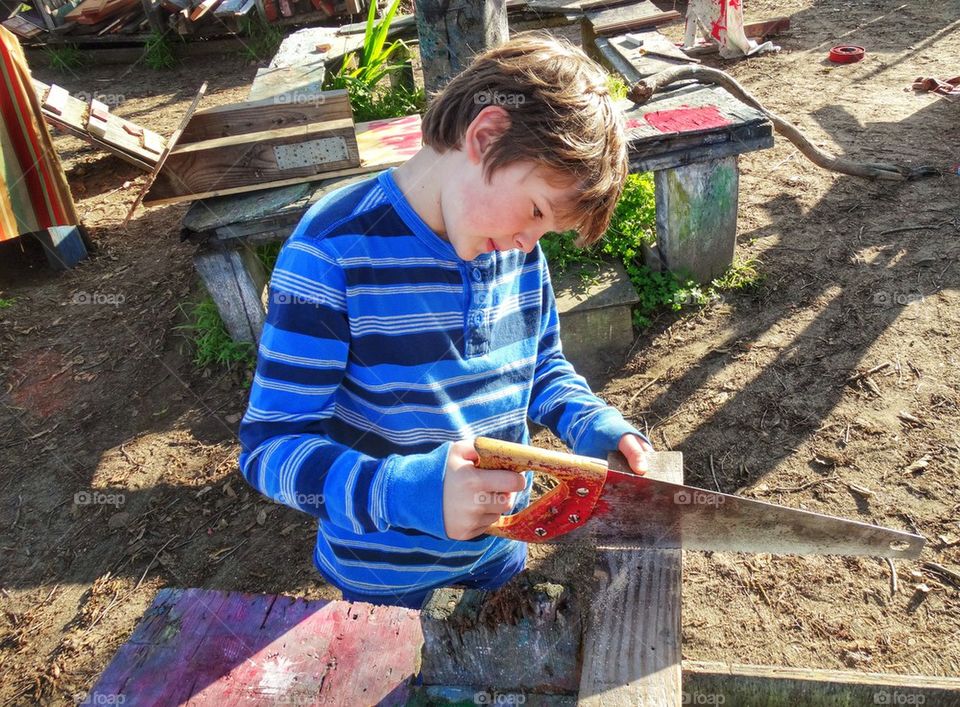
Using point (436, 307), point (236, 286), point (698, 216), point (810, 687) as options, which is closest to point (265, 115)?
point (236, 286)

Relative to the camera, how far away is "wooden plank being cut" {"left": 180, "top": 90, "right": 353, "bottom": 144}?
4340 millimetres

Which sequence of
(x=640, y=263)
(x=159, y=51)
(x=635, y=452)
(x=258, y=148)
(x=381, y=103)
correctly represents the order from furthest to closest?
(x=159, y=51) < (x=381, y=103) < (x=640, y=263) < (x=258, y=148) < (x=635, y=452)

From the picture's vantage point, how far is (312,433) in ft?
5.38

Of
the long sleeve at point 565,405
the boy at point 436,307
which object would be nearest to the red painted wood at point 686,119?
the long sleeve at point 565,405

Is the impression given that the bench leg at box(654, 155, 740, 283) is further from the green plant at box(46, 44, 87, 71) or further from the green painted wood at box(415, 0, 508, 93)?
the green plant at box(46, 44, 87, 71)

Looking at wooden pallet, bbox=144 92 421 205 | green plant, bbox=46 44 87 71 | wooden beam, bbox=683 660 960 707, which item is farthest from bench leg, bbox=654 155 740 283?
green plant, bbox=46 44 87 71

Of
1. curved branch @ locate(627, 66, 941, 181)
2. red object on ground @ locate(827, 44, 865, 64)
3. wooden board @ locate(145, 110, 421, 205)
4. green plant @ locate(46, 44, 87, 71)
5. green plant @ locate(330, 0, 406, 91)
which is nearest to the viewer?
wooden board @ locate(145, 110, 421, 205)

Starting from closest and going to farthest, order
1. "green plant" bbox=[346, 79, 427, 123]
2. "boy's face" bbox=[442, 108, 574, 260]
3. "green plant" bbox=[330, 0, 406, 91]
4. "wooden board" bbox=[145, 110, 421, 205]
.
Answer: "boy's face" bbox=[442, 108, 574, 260] → "wooden board" bbox=[145, 110, 421, 205] → "green plant" bbox=[346, 79, 427, 123] → "green plant" bbox=[330, 0, 406, 91]

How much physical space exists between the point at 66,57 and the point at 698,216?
11203mm

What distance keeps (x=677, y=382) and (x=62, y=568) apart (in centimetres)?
355

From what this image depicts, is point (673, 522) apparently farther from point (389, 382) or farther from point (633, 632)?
point (389, 382)

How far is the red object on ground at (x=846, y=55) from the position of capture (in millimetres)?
8055

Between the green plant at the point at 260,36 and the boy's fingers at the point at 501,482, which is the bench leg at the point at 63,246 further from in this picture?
the boy's fingers at the point at 501,482

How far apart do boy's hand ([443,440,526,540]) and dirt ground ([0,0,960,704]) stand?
340 millimetres
